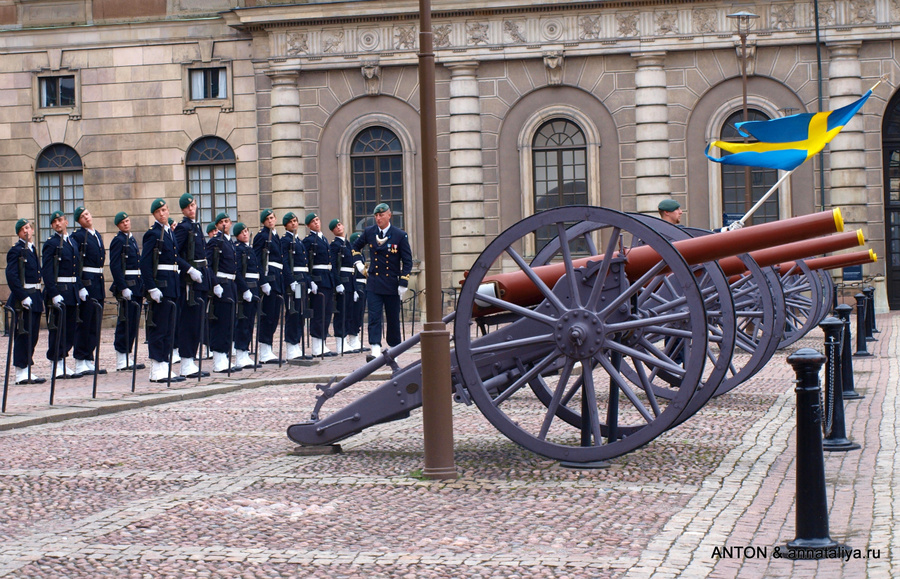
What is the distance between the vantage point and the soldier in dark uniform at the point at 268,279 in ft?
54.4

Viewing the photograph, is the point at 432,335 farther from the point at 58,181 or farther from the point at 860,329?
the point at 58,181

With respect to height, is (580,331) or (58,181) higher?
(58,181)

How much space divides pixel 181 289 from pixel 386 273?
114 inches

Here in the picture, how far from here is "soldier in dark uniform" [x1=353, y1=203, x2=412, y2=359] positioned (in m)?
16.2

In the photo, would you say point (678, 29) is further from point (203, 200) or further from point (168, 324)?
point (168, 324)

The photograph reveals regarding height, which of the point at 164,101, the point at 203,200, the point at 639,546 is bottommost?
the point at 639,546

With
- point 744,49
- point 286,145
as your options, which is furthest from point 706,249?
point 286,145

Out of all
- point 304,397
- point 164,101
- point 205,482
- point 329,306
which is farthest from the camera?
point 164,101

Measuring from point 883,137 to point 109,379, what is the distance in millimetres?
18437

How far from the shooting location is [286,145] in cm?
2770

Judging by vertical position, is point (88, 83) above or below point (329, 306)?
above

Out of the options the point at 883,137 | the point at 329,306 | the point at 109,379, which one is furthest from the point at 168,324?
the point at 883,137

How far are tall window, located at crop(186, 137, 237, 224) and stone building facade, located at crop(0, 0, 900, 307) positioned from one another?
5 centimetres

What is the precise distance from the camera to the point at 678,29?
2631cm
